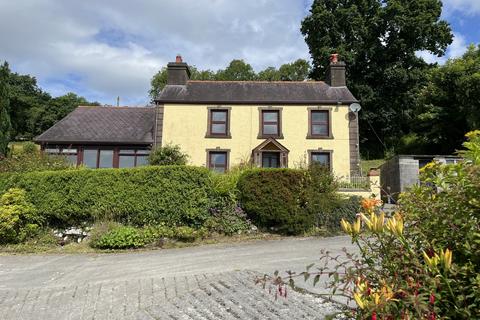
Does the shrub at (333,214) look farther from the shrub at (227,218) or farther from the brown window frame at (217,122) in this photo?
the brown window frame at (217,122)

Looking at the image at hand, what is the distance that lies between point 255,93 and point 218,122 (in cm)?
280

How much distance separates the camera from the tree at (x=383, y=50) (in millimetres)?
32219

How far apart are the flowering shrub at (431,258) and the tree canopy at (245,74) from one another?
46.6 m

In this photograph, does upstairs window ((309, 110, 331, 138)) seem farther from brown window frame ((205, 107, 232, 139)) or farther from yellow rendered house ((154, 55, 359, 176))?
brown window frame ((205, 107, 232, 139))

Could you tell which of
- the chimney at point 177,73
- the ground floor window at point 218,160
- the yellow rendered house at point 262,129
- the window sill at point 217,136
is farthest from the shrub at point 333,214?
the chimney at point 177,73

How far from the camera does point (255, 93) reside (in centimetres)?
2262

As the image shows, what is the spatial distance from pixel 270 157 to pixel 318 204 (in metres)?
9.01

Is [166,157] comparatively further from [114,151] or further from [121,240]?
[121,240]

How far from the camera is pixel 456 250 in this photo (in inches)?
96.6

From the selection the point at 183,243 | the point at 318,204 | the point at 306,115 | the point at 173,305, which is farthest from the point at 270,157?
the point at 173,305

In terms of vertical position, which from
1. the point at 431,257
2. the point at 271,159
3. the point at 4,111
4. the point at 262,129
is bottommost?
the point at 431,257

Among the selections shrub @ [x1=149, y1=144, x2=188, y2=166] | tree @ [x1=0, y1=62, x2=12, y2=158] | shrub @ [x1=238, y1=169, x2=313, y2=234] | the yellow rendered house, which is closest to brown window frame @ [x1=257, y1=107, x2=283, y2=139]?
the yellow rendered house

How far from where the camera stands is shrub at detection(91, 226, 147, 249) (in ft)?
37.8

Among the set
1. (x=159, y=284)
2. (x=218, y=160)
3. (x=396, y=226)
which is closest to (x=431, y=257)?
(x=396, y=226)
